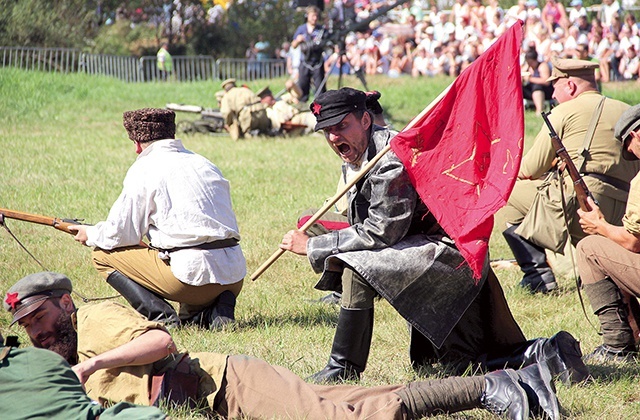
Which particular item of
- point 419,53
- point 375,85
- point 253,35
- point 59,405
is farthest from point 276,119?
point 253,35

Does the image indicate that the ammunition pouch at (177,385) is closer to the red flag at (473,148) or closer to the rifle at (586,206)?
the red flag at (473,148)

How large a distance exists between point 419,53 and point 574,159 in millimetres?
16924

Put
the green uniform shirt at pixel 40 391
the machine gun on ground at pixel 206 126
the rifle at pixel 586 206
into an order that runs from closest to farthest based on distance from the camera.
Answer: the green uniform shirt at pixel 40 391
the rifle at pixel 586 206
the machine gun on ground at pixel 206 126

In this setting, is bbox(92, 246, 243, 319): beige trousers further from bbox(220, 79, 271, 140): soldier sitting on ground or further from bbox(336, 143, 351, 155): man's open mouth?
bbox(220, 79, 271, 140): soldier sitting on ground

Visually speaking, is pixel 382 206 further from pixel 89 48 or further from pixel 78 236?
pixel 89 48

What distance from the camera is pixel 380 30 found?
2645cm

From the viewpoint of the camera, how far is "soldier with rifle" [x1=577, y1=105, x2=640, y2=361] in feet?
17.7

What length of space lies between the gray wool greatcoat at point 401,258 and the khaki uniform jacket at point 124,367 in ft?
2.96

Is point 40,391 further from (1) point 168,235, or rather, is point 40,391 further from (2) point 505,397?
(1) point 168,235

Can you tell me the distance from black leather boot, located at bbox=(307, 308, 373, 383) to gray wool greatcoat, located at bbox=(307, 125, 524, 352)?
0.22 meters

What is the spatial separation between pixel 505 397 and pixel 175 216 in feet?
8.95

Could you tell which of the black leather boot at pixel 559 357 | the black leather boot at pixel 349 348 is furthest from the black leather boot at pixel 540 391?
the black leather boot at pixel 349 348

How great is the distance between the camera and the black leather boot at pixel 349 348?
16.6ft

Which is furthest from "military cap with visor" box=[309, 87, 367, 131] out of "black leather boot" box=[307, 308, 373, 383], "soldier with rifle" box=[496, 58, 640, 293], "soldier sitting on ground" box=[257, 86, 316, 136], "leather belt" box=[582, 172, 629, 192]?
"soldier sitting on ground" box=[257, 86, 316, 136]
